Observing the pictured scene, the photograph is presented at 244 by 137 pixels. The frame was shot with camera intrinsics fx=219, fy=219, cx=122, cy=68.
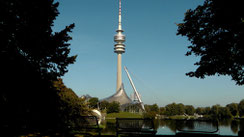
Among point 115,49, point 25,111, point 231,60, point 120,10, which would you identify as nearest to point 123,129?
point 25,111

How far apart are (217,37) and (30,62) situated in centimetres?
972

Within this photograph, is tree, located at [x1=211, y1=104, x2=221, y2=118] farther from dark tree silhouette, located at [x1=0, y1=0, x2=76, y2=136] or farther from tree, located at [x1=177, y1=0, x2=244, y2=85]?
dark tree silhouette, located at [x1=0, y1=0, x2=76, y2=136]

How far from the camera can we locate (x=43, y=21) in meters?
12.7

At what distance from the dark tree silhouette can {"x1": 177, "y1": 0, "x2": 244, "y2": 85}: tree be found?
7.01m

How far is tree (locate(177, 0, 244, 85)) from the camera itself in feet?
31.4

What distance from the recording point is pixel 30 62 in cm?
1189

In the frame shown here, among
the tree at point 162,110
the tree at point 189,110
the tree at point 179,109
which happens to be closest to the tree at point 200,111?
the tree at point 189,110

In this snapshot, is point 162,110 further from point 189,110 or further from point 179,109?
point 189,110

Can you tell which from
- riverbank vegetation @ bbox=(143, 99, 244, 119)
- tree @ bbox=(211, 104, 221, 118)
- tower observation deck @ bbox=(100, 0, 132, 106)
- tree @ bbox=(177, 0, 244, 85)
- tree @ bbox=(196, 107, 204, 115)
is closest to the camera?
tree @ bbox=(177, 0, 244, 85)

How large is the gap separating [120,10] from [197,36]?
514ft

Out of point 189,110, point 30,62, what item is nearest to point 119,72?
point 189,110

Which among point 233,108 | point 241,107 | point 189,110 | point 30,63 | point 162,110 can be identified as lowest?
point 189,110

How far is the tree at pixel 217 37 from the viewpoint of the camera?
31.4 ft

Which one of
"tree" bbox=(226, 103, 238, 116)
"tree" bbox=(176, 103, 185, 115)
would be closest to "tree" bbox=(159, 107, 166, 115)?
"tree" bbox=(176, 103, 185, 115)
